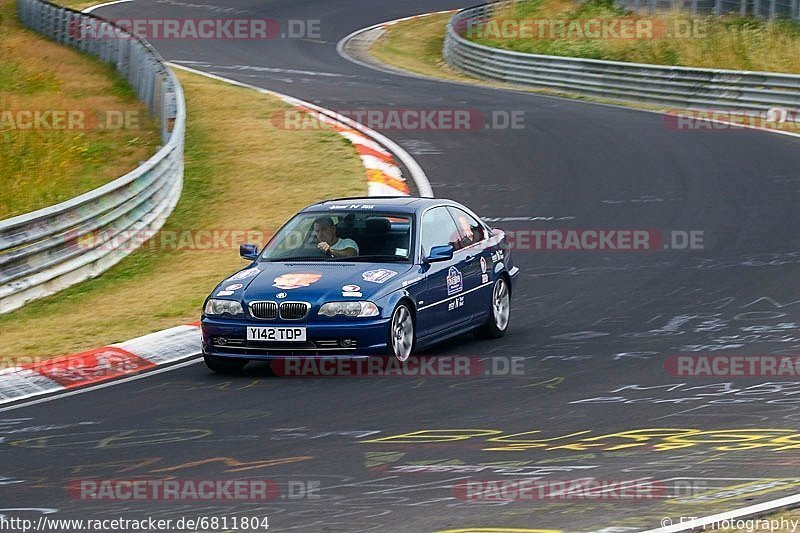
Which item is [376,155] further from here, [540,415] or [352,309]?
[540,415]

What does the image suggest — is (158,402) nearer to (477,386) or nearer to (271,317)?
(271,317)

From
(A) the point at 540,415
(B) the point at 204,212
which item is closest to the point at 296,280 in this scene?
(A) the point at 540,415

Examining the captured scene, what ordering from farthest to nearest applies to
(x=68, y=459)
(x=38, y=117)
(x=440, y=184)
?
1. (x=38, y=117)
2. (x=440, y=184)
3. (x=68, y=459)

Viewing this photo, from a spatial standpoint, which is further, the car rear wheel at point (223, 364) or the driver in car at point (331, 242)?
the driver in car at point (331, 242)

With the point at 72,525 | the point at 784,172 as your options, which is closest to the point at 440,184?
the point at 784,172

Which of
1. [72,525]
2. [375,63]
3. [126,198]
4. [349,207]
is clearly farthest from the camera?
[375,63]

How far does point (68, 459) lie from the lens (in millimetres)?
8125

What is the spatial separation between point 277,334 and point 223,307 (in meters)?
0.55

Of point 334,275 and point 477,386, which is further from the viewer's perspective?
point 334,275

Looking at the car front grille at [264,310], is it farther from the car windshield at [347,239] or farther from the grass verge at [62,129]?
the grass verge at [62,129]

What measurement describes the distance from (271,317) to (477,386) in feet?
5.67

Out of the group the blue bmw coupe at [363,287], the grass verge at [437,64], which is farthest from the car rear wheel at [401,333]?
the grass verge at [437,64]

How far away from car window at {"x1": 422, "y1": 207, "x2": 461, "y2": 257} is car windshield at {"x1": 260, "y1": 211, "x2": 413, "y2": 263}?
0.55 feet

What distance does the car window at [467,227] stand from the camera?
12.5m
